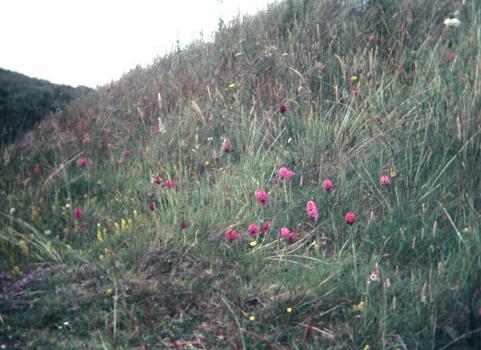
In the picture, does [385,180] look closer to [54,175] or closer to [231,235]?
[231,235]

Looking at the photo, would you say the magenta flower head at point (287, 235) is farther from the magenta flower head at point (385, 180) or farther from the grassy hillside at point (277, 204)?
the magenta flower head at point (385, 180)

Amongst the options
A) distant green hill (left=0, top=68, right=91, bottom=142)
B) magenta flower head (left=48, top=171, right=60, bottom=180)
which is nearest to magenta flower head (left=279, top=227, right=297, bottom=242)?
magenta flower head (left=48, top=171, right=60, bottom=180)

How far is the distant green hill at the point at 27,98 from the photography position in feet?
22.7

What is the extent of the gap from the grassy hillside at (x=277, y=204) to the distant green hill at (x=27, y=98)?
149cm

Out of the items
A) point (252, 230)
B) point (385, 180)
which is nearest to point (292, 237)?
point (252, 230)

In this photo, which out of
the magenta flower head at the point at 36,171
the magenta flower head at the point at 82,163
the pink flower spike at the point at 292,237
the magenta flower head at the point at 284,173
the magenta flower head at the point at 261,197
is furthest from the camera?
the magenta flower head at the point at 82,163

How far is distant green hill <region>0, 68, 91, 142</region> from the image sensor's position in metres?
6.92

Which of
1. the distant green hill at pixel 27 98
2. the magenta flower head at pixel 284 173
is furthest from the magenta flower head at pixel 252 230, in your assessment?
the distant green hill at pixel 27 98

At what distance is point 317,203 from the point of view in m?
3.46

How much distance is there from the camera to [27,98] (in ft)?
25.0

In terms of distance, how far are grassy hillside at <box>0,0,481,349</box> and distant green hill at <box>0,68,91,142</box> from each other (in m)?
1.49

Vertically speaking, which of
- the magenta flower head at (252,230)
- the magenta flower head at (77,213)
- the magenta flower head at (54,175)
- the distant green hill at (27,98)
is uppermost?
the distant green hill at (27,98)

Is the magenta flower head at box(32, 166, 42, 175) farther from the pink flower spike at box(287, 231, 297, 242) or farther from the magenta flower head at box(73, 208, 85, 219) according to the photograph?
the pink flower spike at box(287, 231, 297, 242)

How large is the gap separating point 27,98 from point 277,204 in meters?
5.18
